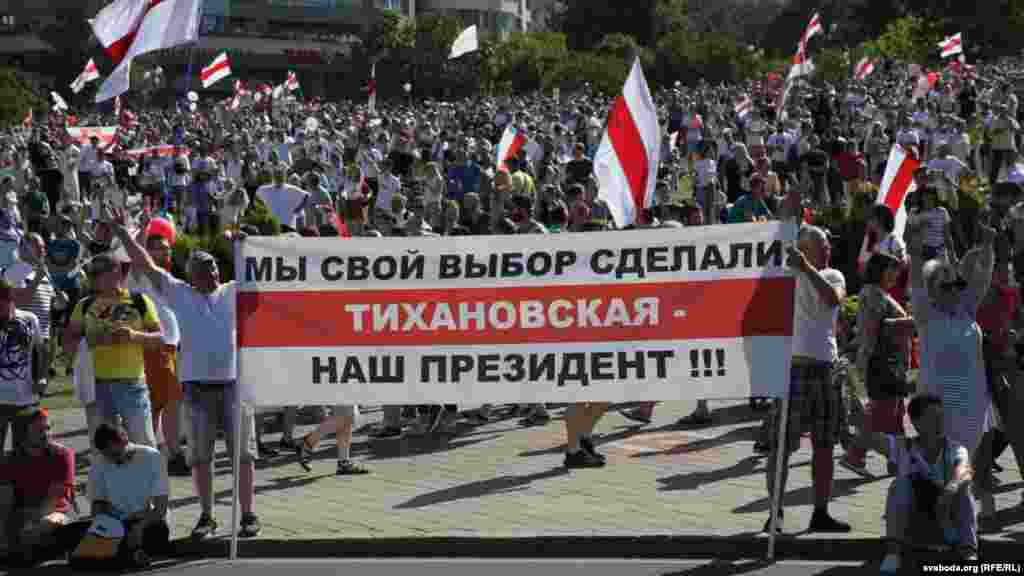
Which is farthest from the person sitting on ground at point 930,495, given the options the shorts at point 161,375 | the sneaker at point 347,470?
the shorts at point 161,375

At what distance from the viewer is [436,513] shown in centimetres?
1085

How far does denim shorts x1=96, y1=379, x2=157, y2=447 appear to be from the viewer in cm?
1077

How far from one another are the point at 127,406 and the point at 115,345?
39 centimetres

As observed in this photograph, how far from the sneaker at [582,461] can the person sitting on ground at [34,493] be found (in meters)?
3.51

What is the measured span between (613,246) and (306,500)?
2.89 meters

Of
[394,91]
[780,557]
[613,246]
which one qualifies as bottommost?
[780,557]

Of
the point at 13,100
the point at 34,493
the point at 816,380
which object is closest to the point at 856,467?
the point at 816,380

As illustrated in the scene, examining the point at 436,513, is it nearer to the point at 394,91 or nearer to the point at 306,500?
the point at 306,500

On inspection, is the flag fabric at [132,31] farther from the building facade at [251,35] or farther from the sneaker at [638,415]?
the building facade at [251,35]

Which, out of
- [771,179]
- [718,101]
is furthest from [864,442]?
[718,101]

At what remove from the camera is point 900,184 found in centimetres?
1480

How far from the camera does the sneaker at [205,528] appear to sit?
404 inches

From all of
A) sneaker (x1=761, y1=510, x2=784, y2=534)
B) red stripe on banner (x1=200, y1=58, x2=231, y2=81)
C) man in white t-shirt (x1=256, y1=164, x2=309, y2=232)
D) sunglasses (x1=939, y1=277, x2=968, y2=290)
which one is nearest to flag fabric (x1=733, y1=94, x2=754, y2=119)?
red stripe on banner (x1=200, y1=58, x2=231, y2=81)

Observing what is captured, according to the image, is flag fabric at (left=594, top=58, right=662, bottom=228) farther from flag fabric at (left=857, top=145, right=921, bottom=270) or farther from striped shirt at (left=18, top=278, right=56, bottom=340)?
striped shirt at (left=18, top=278, right=56, bottom=340)
